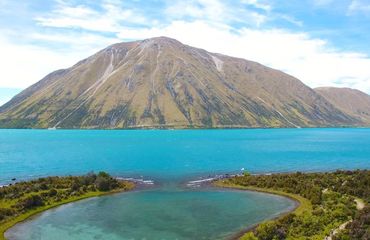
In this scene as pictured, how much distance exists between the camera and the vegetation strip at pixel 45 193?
77356 millimetres

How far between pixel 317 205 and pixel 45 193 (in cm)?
6521

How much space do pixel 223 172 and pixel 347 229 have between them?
8053 centimetres

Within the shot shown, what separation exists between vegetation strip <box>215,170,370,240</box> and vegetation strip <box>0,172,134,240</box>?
35018mm

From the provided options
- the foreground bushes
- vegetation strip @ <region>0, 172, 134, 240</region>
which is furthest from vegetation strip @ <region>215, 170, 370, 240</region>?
the foreground bushes

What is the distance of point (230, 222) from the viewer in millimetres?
73250

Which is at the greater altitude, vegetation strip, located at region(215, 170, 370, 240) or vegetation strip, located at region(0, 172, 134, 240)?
vegetation strip, located at region(215, 170, 370, 240)

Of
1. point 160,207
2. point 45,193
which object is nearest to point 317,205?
point 160,207

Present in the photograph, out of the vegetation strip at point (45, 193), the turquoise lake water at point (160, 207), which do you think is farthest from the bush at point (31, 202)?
the turquoise lake water at point (160, 207)

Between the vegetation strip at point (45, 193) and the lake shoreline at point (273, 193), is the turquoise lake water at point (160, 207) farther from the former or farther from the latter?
the vegetation strip at point (45, 193)

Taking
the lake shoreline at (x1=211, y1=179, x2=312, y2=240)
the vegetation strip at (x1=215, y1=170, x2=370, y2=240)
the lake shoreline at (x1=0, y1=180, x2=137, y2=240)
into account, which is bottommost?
the lake shoreline at (x1=0, y1=180, x2=137, y2=240)

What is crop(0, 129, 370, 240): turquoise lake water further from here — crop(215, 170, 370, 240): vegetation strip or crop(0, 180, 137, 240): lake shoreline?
crop(215, 170, 370, 240): vegetation strip

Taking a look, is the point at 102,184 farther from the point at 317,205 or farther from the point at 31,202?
the point at 317,205

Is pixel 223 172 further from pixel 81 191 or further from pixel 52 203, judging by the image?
→ pixel 52 203

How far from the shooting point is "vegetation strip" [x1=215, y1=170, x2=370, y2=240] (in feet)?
199
